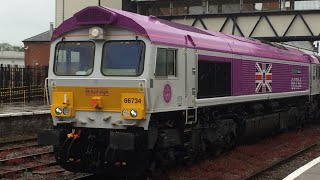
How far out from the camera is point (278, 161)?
11.9 m

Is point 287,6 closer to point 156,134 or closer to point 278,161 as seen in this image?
point 278,161

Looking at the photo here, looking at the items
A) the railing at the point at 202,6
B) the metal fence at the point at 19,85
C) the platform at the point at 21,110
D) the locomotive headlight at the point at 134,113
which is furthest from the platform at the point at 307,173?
the railing at the point at 202,6

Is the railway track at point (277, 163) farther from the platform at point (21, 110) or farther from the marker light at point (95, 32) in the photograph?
the platform at point (21, 110)

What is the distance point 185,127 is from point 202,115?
3.63ft

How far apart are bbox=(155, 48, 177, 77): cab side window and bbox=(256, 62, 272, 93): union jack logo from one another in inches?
199

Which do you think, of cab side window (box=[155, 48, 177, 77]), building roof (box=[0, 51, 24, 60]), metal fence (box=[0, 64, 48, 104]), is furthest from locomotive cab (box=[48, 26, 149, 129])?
building roof (box=[0, 51, 24, 60])

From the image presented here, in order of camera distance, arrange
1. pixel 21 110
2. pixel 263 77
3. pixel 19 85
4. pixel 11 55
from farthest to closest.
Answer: pixel 11 55 < pixel 19 85 < pixel 21 110 < pixel 263 77

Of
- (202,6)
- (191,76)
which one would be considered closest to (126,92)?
(191,76)

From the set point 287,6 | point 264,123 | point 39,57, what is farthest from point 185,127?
point 39,57

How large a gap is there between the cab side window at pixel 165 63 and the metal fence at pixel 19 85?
55.8ft

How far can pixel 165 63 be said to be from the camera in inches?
358

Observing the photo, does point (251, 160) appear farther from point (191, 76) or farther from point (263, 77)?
point (191, 76)

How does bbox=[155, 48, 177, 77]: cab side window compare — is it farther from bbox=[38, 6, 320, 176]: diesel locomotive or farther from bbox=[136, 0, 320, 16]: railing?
bbox=[136, 0, 320, 16]: railing

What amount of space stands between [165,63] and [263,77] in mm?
5977
